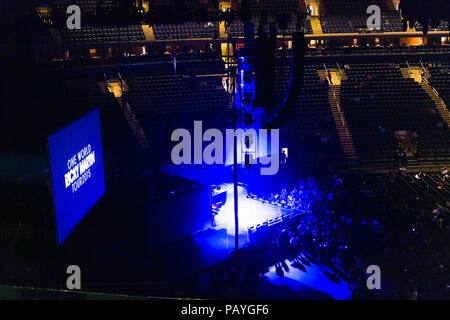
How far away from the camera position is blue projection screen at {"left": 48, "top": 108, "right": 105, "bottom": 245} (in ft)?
17.3

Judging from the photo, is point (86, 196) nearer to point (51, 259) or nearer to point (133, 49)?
point (51, 259)

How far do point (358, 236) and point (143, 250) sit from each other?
379 cm

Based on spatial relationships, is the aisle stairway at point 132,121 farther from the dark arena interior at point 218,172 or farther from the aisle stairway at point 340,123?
the aisle stairway at point 340,123

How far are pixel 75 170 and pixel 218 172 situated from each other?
18.2 ft

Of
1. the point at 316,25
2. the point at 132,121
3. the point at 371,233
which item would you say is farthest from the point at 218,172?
the point at 316,25

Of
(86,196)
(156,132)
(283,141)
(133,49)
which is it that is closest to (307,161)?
(283,141)

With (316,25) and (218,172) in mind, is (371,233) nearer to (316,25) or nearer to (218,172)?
(218,172)

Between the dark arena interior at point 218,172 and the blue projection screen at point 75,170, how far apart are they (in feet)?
0.11

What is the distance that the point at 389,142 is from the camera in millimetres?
13328

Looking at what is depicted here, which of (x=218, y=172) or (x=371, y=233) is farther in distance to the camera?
(x=218, y=172)

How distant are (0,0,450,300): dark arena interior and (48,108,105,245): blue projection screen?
0.11 ft

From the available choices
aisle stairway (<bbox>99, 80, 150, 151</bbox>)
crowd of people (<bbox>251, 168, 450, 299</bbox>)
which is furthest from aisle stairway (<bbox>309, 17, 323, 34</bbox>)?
crowd of people (<bbox>251, 168, 450, 299</bbox>)

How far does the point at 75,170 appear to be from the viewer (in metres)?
5.93

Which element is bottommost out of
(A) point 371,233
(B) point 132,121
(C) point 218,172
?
(A) point 371,233
